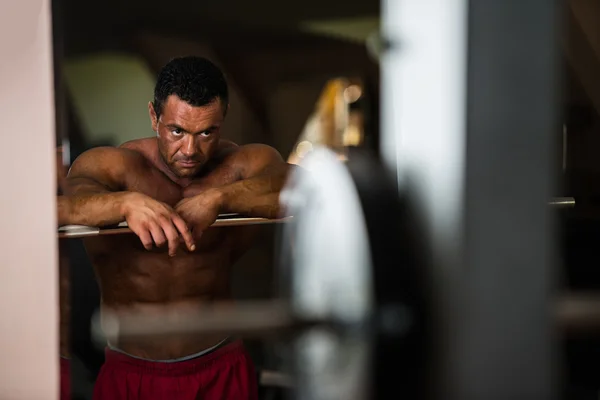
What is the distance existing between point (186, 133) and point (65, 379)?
0.48 m

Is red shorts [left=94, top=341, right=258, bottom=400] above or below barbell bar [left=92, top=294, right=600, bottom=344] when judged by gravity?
below

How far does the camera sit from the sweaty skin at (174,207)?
32.9 inches

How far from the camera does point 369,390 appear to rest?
63cm

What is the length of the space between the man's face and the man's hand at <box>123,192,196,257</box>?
0.21ft

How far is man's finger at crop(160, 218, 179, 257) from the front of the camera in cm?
84

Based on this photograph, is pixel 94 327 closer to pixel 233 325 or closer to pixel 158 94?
pixel 233 325

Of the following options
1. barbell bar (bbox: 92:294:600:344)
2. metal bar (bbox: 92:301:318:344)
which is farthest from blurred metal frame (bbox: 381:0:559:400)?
metal bar (bbox: 92:301:318:344)

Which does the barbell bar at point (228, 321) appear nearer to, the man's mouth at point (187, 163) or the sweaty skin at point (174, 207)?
the sweaty skin at point (174, 207)

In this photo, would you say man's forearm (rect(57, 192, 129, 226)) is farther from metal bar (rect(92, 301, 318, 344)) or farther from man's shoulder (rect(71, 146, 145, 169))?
metal bar (rect(92, 301, 318, 344))

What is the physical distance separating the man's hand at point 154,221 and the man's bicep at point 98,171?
4 cm

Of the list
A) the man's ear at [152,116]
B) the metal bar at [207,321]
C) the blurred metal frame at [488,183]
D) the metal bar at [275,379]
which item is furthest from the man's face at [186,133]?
the blurred metal frame at [488,183]

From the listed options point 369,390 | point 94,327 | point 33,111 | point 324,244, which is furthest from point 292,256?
point 33,111

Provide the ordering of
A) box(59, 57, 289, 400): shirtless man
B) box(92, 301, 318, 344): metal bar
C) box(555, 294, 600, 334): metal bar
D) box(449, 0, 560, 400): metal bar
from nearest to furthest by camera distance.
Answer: box(449, 0, 560, 400): metal bar → box(555, 294, 600, 334): metal bar → box(92, 301, 318, 344): metal bar → box(59, 57, 289, 400): shirtless man

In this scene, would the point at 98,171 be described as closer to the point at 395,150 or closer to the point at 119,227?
the point at 119,227
